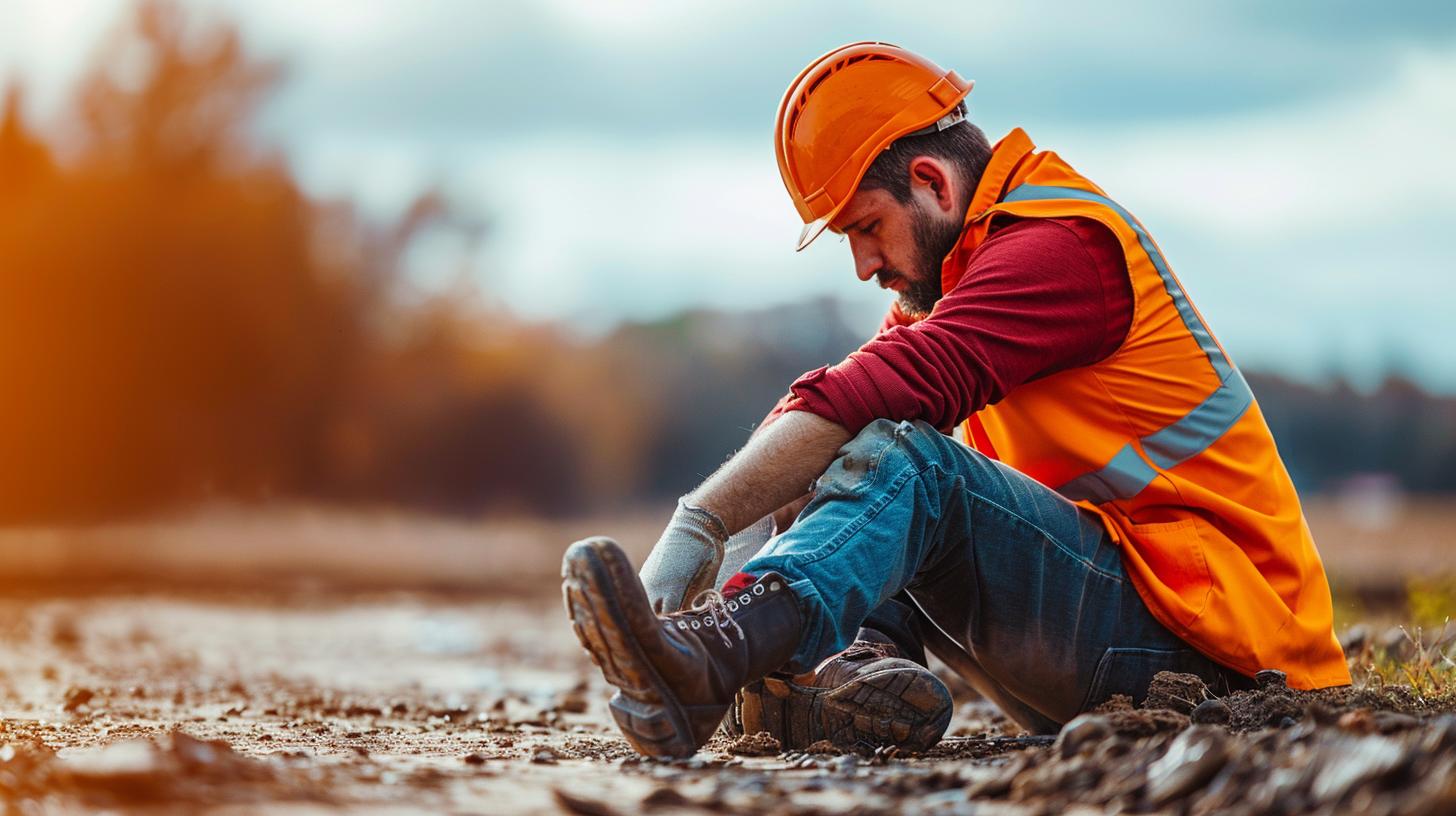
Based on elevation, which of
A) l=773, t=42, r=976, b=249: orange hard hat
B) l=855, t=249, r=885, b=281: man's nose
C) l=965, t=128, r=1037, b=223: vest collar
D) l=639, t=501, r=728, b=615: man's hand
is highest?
l=773, t=42, r=976, b=249: orange hard hat

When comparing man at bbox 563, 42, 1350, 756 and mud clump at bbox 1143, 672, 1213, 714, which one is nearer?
man at bbox 563, 42, 1350, 756

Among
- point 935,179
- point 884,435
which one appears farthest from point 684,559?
point 935,179

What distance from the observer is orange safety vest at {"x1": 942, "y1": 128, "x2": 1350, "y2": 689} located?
3035 millimetres

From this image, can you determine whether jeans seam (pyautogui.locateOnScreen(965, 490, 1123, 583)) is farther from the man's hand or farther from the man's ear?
the man's ear

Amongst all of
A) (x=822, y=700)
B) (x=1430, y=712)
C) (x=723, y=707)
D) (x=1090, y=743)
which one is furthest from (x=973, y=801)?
(x=1430, y=712)

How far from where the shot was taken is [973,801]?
219 centimetres

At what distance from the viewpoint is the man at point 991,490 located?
109 inches

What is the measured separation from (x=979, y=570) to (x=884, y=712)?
377mm

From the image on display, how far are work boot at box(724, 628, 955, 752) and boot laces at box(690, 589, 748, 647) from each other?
378mm

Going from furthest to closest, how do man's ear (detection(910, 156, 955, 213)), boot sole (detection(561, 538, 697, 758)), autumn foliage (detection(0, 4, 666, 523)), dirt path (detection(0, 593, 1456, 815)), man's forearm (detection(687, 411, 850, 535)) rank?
autumn foliage (detection(0, 4, 666, 523)) → man's ear (detection(910, 156, 955, 213)) → man's forearm (detection(687, 411, 850, 535)) → boot sole (detection(561, 538, 697, 758)) → dirt path (detection(0, 593, 1456, 815))

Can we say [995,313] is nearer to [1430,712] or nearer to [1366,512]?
[1430,712]

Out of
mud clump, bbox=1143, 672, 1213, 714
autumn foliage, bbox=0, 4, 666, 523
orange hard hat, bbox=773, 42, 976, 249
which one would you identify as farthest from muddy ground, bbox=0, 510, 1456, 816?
autumn foliage, bbox=0, 4, 666, 523

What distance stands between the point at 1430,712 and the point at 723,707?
1.54 meters

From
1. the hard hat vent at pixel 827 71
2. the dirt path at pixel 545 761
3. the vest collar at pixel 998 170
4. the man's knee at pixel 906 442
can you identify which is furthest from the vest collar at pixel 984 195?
the dirt path at pixel 545 761
